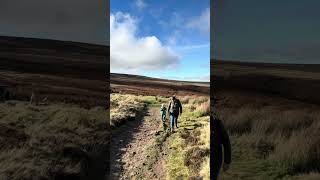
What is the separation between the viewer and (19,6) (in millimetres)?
8992

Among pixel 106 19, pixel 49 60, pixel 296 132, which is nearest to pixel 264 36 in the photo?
pixel 296 132

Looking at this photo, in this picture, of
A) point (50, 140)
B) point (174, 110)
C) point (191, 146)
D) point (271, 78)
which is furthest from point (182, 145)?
point (50, 140)

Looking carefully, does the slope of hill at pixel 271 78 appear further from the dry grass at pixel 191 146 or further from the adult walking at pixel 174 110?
the adult walking at pixel 174 110

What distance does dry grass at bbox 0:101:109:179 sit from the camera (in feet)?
28.3

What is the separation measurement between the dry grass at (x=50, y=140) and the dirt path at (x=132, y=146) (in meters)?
2.40

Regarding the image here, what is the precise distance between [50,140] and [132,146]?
451cm

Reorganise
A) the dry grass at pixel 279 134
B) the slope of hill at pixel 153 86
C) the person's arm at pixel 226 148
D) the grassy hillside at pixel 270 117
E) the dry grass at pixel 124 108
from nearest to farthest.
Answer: the dry grass at pixel 279 134
the grassy hillside at pixel 270 117
the person's arm at pixel 226 148
the dry grass at pixel 124 108
the slope of hill at pixel 153 86

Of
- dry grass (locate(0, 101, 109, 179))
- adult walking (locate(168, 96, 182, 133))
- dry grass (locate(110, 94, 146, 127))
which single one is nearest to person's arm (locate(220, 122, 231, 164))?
dry grass (locate(0, 101, 109, 179))

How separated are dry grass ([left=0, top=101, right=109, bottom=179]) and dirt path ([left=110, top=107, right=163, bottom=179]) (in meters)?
2.40

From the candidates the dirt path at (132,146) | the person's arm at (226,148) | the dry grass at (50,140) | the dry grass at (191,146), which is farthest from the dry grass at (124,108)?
the person's arm at (226,148)

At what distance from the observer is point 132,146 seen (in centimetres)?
1339

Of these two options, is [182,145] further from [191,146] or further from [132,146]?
[132,146]

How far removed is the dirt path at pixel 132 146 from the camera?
12.4 metres

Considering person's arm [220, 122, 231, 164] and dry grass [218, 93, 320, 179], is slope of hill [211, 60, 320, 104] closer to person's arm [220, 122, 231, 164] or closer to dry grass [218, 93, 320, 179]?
dry grass [218, 93, 320, 179]
